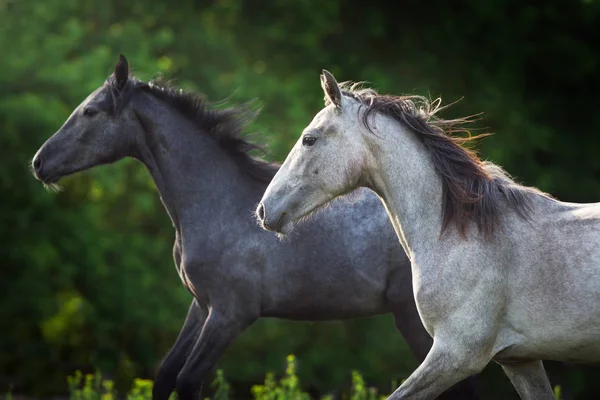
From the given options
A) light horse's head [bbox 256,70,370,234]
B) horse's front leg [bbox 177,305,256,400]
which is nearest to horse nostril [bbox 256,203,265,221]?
light horse's head [bbox 256,70,370,234]

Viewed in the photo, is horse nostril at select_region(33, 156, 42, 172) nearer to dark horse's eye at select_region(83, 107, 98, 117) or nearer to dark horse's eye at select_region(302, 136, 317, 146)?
dark horse's eye at select_region(83, 107, 98, 117)

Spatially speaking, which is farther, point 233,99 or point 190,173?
point 233,99

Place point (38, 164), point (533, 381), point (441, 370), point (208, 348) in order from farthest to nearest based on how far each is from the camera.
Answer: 1. point (38, 164)
2. point (208, 348)
3. point (533, 381)
4. point (441, 370)

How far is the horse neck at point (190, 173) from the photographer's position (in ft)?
23.2

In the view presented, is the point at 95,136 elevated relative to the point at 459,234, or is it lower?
elevated

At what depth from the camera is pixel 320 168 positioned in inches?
206

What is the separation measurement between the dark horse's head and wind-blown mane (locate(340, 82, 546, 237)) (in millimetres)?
2209

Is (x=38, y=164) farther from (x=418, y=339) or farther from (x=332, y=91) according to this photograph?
(x=418, y=339)

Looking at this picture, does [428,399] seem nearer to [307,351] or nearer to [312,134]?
[312,134]

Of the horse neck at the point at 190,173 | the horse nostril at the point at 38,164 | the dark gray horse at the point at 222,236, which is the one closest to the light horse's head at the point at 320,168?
the dark gray horse at the point at 222,236

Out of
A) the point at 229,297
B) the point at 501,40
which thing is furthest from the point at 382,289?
the point at 501,40

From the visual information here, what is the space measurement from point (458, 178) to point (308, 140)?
795 millimetres

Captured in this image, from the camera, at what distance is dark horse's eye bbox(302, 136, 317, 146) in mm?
5254

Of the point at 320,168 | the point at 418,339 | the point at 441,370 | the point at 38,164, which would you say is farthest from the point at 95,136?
the point at 441,370
